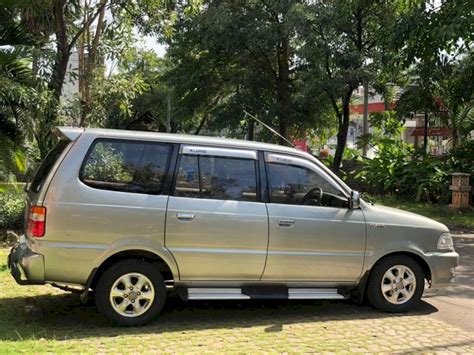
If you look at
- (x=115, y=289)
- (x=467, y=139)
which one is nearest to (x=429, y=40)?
(x=115, y=289)

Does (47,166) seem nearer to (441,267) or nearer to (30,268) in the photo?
(30,268)

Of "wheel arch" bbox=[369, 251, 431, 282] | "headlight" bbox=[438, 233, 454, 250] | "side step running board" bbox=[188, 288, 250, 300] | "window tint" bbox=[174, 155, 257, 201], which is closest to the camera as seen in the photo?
"side step running board" bbox=[188, 288, 250, 300]

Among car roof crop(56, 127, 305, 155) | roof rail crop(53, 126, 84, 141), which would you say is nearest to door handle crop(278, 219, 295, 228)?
car roof crop(56, 127, 305, 155)

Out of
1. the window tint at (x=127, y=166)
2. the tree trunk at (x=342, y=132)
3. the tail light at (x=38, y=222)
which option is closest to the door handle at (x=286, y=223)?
the window tint at (x=127, y=166)

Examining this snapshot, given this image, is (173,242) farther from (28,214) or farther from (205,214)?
(28,214)

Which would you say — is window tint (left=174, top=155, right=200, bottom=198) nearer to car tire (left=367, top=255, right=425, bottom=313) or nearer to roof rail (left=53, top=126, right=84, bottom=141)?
roof rail (left=53, top=126, right=84, bottom=141)

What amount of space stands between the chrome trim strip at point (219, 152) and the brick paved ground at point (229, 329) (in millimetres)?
1758

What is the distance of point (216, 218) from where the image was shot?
5.55m

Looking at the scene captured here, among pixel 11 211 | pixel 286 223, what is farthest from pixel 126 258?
pixel 11 211

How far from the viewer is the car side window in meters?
5.91

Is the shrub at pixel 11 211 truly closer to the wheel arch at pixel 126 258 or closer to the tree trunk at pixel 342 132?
the wheel arch at pixel 126 258

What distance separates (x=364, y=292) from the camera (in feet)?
20.4

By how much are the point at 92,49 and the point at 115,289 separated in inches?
269

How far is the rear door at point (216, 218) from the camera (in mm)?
5477
